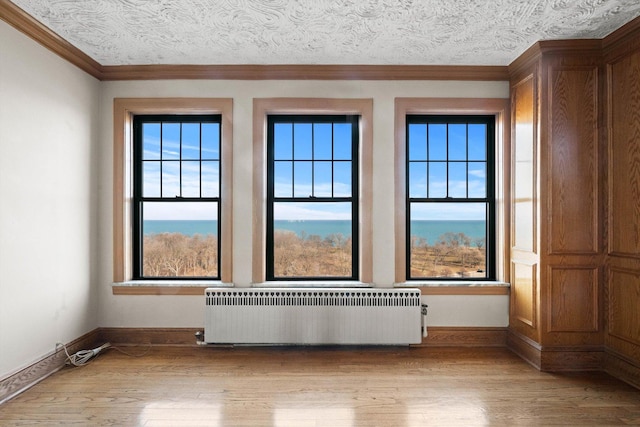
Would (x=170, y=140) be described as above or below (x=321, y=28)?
below

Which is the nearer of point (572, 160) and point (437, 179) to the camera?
point (572, 160)

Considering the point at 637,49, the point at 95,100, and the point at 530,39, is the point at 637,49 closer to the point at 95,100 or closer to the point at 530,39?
the point at 530,39

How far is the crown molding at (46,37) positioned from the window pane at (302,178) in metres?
2.08

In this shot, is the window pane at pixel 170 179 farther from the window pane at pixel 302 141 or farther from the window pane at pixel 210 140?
the window pane at pixel 302 141

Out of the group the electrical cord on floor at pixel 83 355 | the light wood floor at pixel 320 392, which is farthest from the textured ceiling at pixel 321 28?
the light wood floor at pixel 320 392

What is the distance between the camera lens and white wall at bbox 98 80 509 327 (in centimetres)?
385

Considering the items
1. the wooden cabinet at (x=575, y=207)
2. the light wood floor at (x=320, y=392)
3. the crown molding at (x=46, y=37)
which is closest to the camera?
the light wood floor at (x=320, y=392)

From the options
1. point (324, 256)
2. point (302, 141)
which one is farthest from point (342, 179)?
point (324, 256)

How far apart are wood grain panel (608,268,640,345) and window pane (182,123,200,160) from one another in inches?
153

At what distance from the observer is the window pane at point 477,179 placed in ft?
13.2

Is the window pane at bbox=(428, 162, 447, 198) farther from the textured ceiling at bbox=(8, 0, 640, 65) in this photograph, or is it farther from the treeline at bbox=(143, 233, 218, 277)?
the treeline at bbox=(143, 233, 218, 277)

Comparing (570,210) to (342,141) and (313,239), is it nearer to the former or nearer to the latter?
(342,141)

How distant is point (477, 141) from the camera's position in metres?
4.05

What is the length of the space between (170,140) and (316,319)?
2316 millimetres
